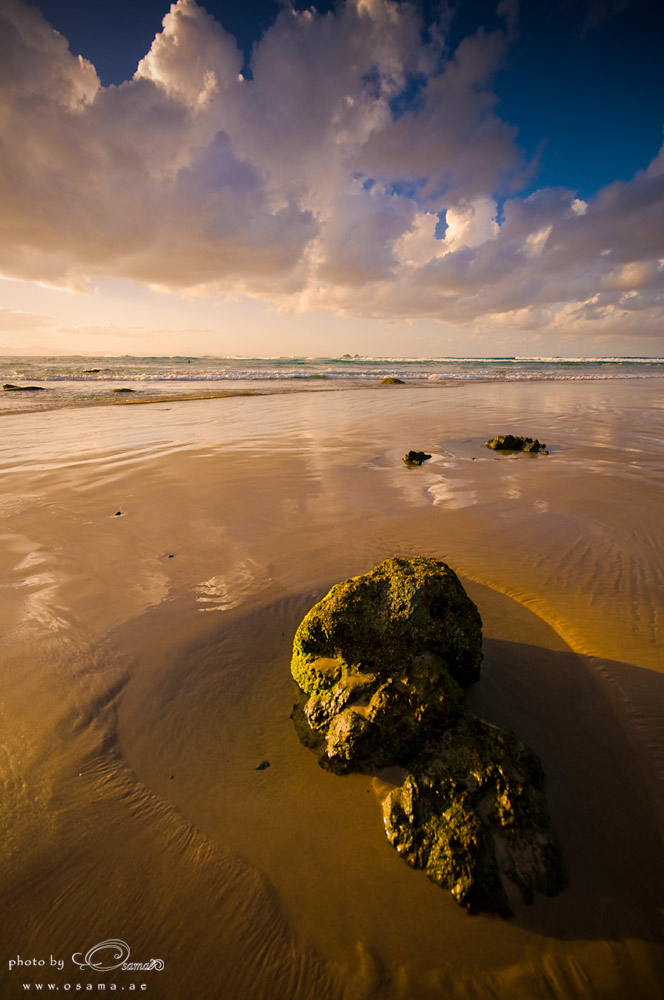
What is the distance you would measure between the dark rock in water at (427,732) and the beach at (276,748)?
124 mm

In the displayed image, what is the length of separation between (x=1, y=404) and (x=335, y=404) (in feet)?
46.6

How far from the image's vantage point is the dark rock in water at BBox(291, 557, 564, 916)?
79.9 inches

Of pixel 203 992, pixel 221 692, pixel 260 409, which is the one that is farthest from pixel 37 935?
pixel 260 409

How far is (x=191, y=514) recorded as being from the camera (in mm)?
6227

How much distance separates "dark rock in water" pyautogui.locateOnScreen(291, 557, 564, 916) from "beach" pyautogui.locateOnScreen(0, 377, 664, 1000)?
0.41ft

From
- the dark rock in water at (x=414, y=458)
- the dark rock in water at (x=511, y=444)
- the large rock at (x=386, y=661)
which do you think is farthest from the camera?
the dark rock in water at (x=511, y=444)

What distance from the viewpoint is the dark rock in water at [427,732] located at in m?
2.03

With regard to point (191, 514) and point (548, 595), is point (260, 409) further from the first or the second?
point (548, 595)

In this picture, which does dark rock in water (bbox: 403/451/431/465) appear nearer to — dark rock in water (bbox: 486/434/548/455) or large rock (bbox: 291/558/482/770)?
dark rock in water (bbox: 486/434/548/455)

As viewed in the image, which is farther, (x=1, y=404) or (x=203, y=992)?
(x=1, y=404)

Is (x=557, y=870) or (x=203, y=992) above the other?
(x=557, y=870)
